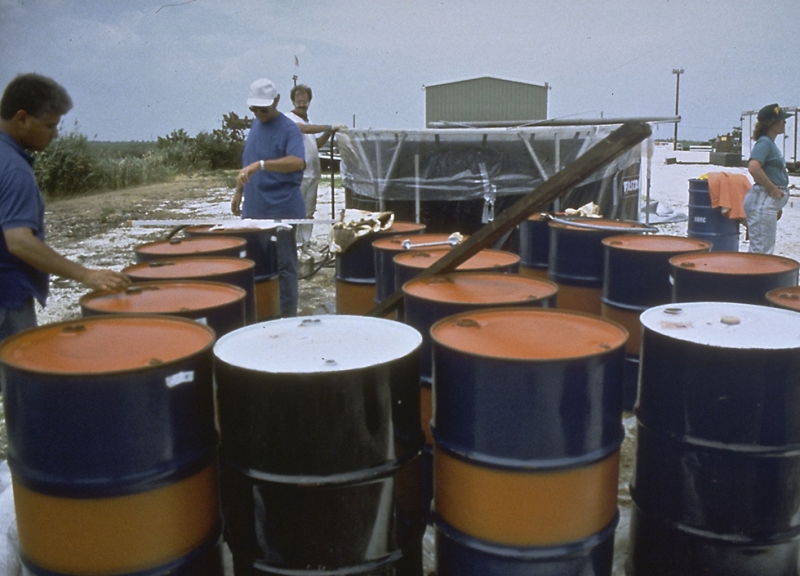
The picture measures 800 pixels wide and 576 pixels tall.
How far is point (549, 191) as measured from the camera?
2811 mm

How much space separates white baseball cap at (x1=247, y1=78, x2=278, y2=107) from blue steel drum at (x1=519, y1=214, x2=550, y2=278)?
1.86m

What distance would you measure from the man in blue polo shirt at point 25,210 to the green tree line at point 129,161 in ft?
49.9

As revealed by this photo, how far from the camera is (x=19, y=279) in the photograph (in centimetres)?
290

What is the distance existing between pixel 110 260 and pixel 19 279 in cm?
643

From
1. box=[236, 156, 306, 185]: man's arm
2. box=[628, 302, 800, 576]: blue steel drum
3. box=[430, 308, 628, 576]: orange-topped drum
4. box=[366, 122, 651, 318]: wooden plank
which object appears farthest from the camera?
box=[236, 156, 306, 185]: man's arm

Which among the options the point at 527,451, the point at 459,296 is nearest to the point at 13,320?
the point at 459,296

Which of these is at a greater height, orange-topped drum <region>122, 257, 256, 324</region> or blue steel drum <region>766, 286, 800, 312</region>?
orange-topped drum <region>122, 257, 256, 324</region>

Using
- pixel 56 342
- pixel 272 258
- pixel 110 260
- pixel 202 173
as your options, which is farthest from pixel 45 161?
pixel 56 342

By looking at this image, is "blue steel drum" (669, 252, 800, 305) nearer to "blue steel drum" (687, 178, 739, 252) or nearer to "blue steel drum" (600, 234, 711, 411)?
"blue steel drum" (600, 234, 711, 411)

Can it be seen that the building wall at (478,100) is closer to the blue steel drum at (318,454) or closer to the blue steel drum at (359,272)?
the blue steel drum at (359,272)

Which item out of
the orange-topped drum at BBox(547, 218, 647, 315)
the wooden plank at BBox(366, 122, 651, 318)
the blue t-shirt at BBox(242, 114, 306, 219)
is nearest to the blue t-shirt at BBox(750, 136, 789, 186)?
the orange-topped drum at BBox(547, 218, 647, 315)

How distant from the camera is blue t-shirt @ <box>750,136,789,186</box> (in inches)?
240

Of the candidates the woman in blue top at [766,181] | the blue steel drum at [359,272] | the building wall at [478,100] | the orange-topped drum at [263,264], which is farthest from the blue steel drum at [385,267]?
the building wall at [478,100]

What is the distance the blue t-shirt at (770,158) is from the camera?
609 centimetres
